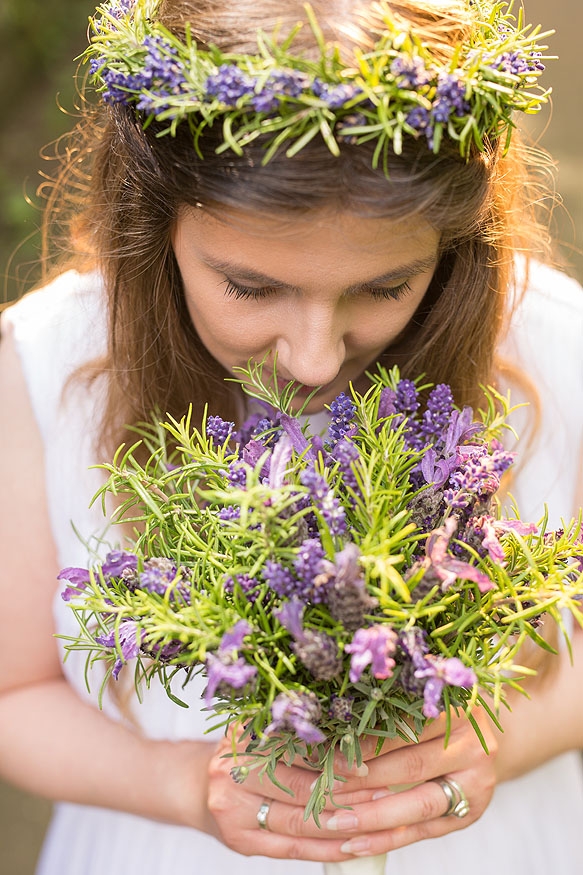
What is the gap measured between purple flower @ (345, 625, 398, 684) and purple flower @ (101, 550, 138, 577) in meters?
0.23

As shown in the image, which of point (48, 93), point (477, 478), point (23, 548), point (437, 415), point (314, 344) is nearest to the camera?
point (477, 478)

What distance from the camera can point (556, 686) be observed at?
1.32 m

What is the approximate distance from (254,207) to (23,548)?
0.73 meters

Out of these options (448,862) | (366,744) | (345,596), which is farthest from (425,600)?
(448,862)

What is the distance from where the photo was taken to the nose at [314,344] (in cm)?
94

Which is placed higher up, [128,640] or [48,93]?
[128,640]

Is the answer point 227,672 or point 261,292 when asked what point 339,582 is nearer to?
point 227,672

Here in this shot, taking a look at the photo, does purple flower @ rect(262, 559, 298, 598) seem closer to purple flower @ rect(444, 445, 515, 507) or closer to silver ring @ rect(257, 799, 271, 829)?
purple flower @ rect(444, 445, 515, 507)

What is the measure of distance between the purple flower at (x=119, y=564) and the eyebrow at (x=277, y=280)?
0.32 meters

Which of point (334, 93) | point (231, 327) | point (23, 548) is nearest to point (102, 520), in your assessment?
point (23, 548)

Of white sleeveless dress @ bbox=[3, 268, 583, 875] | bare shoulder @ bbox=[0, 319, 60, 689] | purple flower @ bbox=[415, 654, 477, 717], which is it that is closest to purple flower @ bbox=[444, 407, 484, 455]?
purple flower @ bbox=[415, 654, 477, 717]

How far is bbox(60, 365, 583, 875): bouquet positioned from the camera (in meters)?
0.67

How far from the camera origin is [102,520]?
138 cm

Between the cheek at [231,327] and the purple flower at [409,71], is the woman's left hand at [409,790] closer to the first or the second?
the cheek at [231,327]
